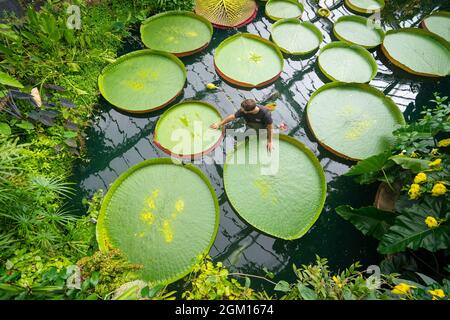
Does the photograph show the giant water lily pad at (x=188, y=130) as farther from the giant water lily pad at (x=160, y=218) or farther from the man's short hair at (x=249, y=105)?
the man's short hair at (x=249, y=105)

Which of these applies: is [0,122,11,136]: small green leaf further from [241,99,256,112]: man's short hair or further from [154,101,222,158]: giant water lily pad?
[241,99,256,112]: man's short hair

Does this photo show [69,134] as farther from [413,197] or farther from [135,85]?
[413,197]

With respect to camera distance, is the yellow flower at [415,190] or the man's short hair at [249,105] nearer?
the yellow flower at [415,190]

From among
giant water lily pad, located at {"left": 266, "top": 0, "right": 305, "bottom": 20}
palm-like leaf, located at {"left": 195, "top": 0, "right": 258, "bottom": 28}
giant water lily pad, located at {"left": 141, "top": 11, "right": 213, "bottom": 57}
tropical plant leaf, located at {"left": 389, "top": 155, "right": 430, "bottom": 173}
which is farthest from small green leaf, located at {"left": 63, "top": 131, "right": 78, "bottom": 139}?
giant water lily pad, located at {"left": 266, "top": 0, "right": 305, "bottom": 20}

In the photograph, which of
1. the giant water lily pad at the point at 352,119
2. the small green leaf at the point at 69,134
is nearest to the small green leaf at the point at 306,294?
the giant water lily pad at the point at 352,119

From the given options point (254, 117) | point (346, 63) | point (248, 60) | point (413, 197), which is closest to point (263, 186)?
point (254, 117)
